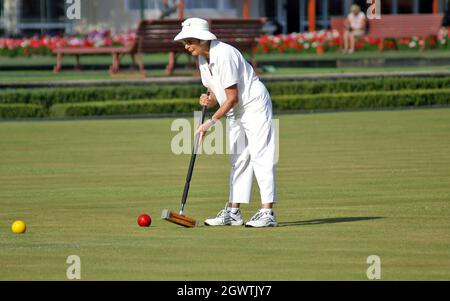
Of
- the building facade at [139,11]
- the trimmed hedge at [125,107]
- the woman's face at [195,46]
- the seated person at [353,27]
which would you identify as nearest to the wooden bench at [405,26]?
the seated person at [353,27]

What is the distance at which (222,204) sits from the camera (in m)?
10.9

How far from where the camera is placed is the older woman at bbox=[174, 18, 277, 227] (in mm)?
8969

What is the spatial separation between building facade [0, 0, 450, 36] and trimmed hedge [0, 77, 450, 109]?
21.8 meters

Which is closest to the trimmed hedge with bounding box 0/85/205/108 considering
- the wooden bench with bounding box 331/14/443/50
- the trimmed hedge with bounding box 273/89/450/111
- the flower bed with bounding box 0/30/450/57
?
the trimmed hedge with bounding box 273/89/450/111

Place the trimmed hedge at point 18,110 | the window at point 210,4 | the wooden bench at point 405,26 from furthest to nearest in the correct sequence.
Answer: the window at point 210,4, the wooden bench at point 405,26, the trimmed hedge at point 18,110

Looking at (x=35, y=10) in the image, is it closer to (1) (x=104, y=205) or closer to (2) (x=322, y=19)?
(2) (x=322, y=19)

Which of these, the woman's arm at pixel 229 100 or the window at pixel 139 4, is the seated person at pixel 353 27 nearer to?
the window at pixel 139 4

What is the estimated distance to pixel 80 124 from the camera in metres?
19.3

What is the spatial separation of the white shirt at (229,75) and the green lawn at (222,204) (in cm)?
95

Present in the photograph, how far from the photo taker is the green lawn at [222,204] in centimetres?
764

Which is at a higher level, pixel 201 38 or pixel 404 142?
pixel 201 38
